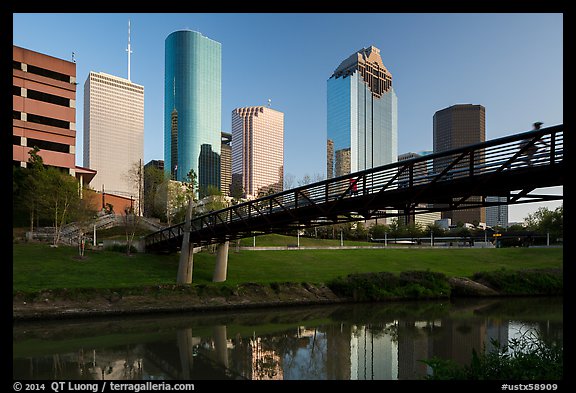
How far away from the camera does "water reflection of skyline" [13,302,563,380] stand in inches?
612

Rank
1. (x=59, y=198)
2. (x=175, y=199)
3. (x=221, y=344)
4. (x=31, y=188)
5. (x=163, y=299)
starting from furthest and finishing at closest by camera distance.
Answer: (x=175, y=199) → (x=31, y=188) → (x=59, y=198) → (x=163, y=299) → (x=221, y=344)

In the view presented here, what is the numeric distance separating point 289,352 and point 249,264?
1051 inches

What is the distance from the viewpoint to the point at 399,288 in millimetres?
36250

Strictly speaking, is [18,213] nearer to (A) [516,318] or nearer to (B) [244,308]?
(B) [244,308]

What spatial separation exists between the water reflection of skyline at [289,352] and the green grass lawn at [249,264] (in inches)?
422

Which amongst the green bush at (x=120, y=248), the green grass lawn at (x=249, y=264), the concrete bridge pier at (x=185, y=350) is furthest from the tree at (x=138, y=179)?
the concrete bridge pier at (x=185, y=350)

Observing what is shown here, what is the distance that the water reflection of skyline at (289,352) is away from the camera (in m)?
15.6

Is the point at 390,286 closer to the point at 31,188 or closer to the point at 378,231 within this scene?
the point at 31,188

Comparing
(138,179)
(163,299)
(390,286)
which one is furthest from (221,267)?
(138,179)

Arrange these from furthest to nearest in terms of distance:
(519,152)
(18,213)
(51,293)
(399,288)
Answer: (18,213) → (399,288) → (51,293) → (519,152)

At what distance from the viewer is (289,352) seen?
18.8m

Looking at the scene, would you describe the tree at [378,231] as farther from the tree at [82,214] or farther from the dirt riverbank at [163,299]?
the tree at [82,214]
